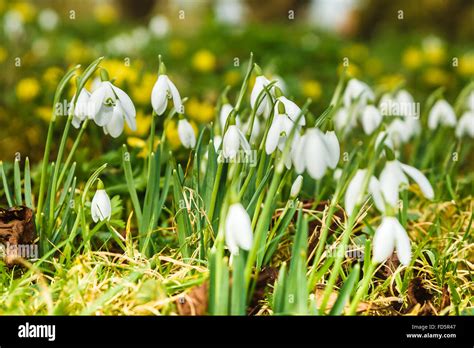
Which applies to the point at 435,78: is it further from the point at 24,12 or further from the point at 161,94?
the point at 161,94

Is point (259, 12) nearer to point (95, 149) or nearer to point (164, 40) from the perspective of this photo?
point (164, 40)

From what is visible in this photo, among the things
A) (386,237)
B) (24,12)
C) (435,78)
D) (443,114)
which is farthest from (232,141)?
(24,12)

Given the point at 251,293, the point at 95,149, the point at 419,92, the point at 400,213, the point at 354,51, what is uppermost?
the point at 354,51

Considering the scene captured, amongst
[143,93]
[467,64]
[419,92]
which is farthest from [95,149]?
[467,64]

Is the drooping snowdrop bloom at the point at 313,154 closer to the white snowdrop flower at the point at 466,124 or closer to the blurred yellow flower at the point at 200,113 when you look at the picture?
the white snowdrop flower at the point at 466,124

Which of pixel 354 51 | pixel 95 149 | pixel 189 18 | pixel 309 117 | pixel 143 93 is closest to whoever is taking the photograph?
pixel 309 117

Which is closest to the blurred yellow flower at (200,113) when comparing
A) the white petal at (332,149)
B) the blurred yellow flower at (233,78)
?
the blurred yellow flower at (233,78)
